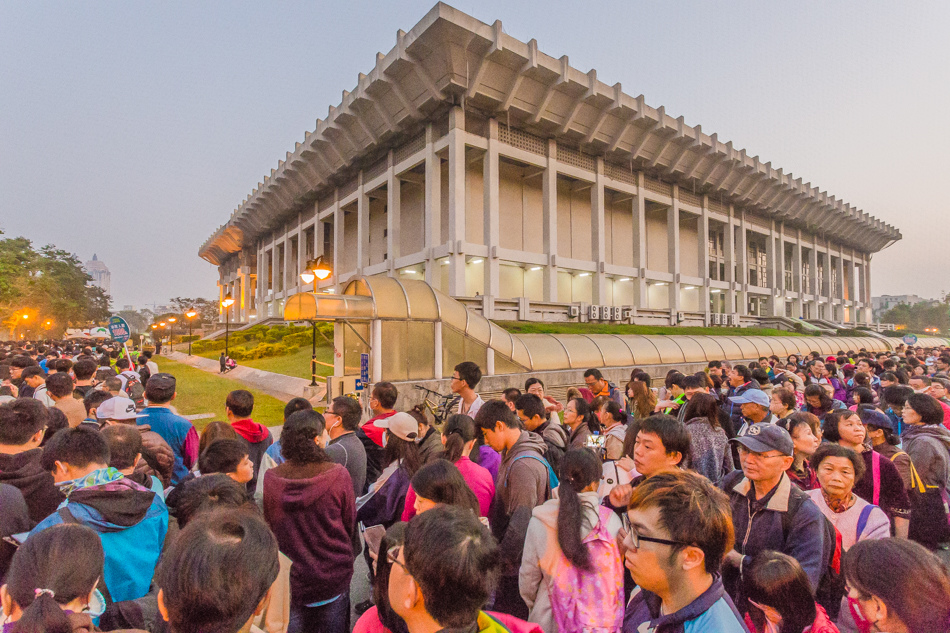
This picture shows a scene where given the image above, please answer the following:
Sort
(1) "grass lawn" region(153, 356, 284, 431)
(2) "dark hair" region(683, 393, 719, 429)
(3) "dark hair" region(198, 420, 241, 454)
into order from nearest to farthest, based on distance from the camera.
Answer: (3) "dark hair" region(198, 420, 241, 454) < (2) "dark hair" region(683, 393, 719, 429) < (1) "grass lawn" region(153, 356, 284, 431)

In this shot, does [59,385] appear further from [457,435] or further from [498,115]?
[498,115]

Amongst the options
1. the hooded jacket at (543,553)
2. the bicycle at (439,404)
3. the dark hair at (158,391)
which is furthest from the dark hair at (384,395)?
the bicycle at (439,404)

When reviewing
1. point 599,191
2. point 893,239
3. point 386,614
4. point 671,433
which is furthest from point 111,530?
point 893,239

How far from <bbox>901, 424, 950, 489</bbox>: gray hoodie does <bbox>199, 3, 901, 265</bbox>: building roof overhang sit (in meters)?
23.3

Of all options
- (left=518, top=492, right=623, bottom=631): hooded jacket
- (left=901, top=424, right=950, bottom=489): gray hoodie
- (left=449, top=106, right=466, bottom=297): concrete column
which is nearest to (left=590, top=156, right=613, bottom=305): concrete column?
(left=449, top=106, right=466, bottom=297): concrete column

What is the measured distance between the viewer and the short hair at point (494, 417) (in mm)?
3439

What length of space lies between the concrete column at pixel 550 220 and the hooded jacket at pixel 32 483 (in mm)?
27060

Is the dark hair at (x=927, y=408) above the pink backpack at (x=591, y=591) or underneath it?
above

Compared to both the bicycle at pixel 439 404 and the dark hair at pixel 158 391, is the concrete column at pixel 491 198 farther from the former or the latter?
the dark hair at pixel 158 391

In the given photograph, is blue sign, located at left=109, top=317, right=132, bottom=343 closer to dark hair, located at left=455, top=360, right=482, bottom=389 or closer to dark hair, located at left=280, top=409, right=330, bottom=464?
dark hair, located at left=455, top=360, right=482, bottom=389

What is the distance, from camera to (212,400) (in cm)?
1404

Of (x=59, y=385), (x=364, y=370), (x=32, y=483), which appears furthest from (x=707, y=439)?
(x=364, y=370)

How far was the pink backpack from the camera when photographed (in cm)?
222

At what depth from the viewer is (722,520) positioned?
64.4 inches
